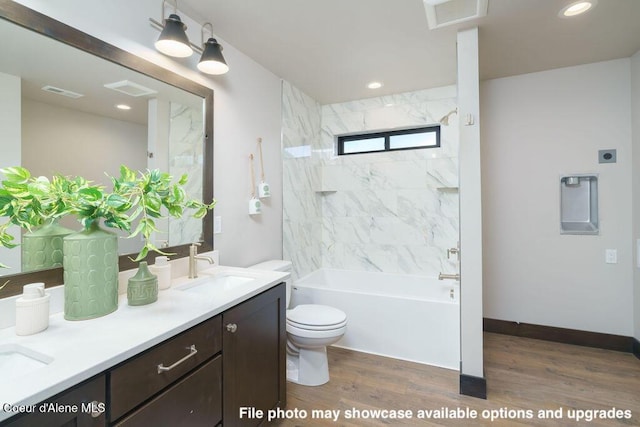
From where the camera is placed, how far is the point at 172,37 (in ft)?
5.08

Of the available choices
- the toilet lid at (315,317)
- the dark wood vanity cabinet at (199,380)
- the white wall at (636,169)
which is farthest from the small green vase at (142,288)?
the white wall at (636,169)

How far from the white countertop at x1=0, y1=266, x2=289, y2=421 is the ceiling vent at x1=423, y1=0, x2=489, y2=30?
6.24 ft

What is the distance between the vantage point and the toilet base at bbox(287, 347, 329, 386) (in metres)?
2.20

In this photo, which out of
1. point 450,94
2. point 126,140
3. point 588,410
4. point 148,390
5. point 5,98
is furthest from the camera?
point 450,94

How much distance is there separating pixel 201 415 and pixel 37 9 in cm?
174

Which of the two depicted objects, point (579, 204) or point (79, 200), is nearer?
point (79, 200)

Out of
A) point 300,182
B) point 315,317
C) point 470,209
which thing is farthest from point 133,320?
point 300,182

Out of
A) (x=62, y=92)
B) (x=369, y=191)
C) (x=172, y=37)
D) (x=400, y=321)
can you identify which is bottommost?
(x=400, y=321)

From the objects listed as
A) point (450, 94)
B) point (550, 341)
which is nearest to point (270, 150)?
point (450, 94)

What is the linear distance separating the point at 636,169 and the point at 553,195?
1.91ft

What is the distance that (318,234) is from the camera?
367 cm

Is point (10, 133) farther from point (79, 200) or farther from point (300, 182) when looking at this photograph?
point (300, 182)

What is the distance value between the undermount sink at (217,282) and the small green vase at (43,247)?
596 millimetres

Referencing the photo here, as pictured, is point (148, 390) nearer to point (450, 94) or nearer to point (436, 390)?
point (436, 390)
